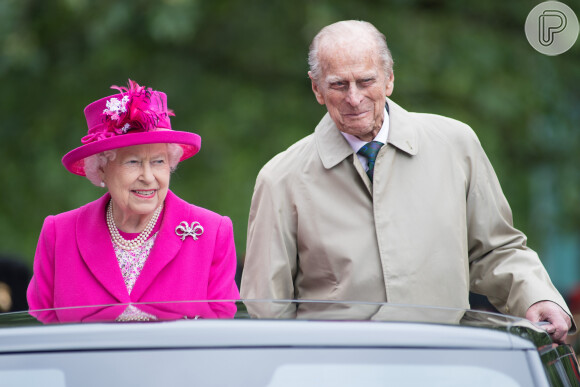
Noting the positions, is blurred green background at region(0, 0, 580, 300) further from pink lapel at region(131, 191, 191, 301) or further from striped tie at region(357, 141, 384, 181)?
pink lapel at region(131, 191, 191, 301)

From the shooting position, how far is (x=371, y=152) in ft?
13.3

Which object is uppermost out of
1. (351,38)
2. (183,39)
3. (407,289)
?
(183,39)

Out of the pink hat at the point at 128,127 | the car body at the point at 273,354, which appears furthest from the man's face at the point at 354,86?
the car body at the point at 273,354

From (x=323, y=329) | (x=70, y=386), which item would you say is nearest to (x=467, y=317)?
(x=323, y=329)

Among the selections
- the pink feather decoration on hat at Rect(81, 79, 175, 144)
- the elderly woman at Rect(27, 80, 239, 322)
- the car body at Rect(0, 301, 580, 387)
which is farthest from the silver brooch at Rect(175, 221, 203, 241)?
the car body at Rect(0, 301, 580, 387)

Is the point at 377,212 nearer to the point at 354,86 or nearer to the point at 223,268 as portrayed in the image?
the point at 354,86

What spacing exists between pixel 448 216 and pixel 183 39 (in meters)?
6.52

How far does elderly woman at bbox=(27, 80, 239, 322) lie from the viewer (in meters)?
3.78

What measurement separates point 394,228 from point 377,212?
9cm

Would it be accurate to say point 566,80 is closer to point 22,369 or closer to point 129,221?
point 129,221

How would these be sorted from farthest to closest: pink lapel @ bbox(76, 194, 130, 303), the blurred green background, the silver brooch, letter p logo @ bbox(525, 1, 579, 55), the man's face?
1. the blurred green background
2. letter p logo @ bbox(525, 1, 579, 55)
3. the man's face
4. the silver brooch
5. pink lapel @ bbox(76, 194, 130, 303)

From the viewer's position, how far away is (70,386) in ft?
7.81

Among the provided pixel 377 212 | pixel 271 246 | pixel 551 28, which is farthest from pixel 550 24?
pixel 271 246

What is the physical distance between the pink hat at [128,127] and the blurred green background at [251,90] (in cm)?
605
